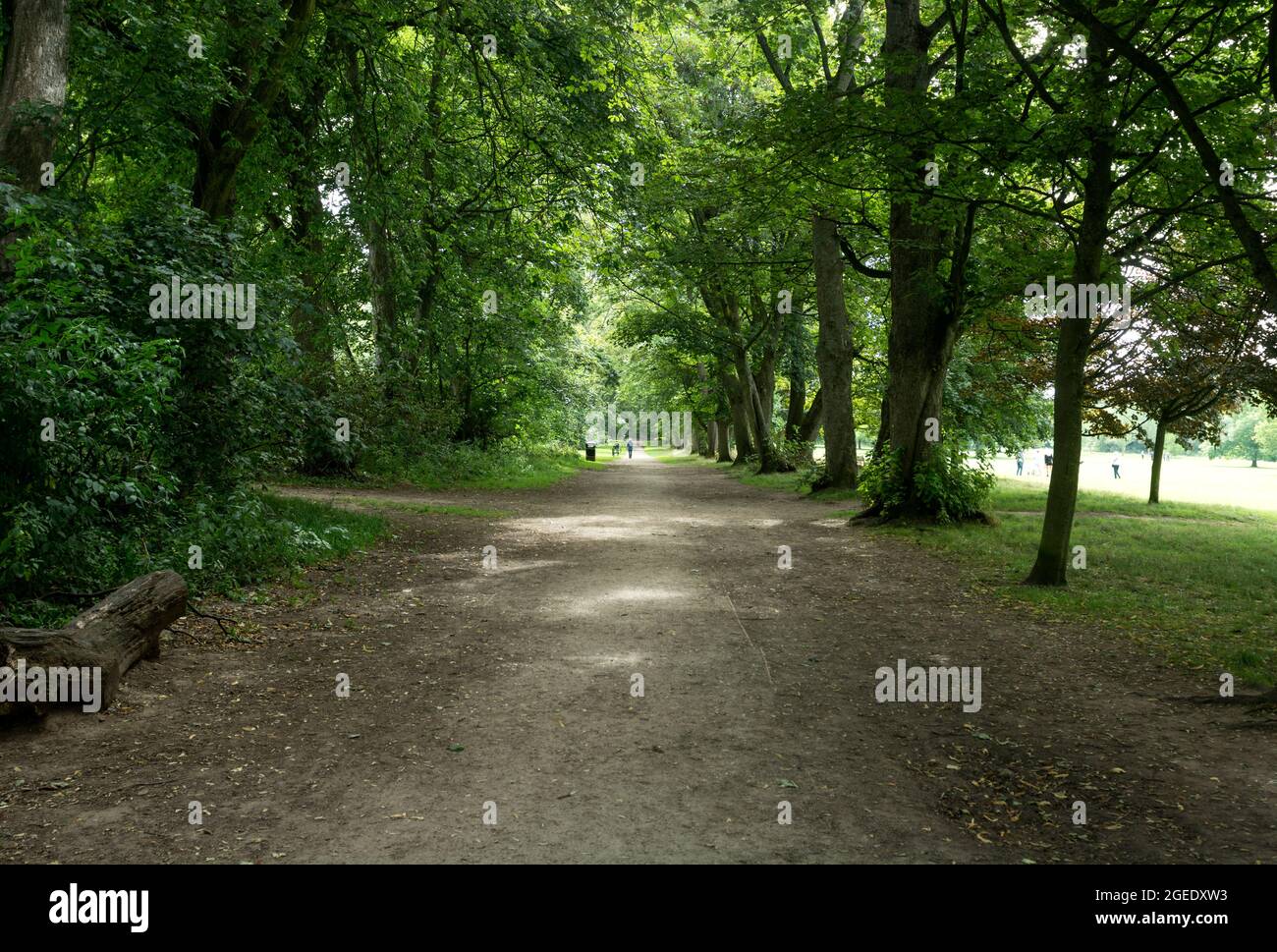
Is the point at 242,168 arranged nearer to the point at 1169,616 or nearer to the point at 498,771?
the point at 498,771

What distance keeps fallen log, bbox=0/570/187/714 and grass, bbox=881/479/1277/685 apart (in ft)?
→ 26.6

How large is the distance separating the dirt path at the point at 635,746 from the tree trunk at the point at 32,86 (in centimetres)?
447

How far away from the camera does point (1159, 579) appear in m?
10.6

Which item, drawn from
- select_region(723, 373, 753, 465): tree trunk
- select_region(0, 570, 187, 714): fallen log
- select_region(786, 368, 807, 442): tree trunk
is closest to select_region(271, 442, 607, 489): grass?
select_region(723, 373, 753, 465): tree trunk

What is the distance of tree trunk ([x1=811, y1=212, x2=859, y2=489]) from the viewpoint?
20.3 m

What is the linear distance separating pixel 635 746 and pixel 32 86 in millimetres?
7853

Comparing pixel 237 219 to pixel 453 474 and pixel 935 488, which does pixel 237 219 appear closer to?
pixel 935 488

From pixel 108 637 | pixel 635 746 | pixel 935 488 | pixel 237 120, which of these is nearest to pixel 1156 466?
pixel 935 488

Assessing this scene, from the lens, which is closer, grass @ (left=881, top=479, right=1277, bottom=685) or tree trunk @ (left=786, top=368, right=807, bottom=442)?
grass @ (left=881, top=479, right=1277, bottom=685)

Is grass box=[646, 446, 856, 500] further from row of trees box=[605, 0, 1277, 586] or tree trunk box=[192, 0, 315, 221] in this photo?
tree trunk box=[192, 0, 315, 221]

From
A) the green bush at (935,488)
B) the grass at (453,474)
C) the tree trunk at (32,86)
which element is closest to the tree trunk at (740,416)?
the grass at (453,474)

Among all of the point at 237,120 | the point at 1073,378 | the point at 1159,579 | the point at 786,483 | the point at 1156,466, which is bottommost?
the point at 1159,579

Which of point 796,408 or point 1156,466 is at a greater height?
point 796,408

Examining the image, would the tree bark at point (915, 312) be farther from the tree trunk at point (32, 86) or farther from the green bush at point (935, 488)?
the tree trunk at point (32, 86)
